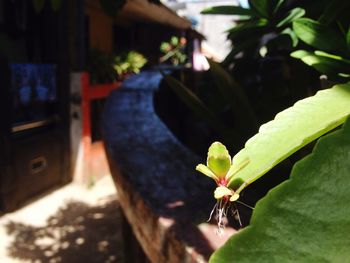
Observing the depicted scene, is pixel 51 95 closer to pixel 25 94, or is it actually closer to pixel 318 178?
pixel 25 94

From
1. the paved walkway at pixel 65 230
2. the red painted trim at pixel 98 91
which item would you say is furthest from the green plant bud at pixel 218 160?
the red painted trim at pixel 98 91

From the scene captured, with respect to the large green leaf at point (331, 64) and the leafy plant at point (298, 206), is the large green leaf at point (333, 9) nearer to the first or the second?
the large green leaf at point (331, 64)

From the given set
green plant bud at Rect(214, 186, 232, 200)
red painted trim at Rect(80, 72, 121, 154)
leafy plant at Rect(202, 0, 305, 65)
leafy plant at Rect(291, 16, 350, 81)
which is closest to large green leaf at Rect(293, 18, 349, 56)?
leafy plant at Rect(291, 16, 350, 81)

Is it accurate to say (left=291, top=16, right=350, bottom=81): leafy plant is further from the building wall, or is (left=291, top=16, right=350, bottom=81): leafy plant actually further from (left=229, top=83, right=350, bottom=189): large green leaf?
the building wall

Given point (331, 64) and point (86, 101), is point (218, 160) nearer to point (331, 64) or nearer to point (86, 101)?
point (331, 64)

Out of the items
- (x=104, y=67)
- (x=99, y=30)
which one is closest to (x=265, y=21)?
(x=104, y=67)

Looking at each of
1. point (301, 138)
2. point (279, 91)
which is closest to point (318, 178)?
point (301, 138)

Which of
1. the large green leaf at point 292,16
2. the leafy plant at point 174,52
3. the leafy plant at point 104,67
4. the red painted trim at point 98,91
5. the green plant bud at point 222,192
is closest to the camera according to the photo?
the green plant bud at point 222,192
